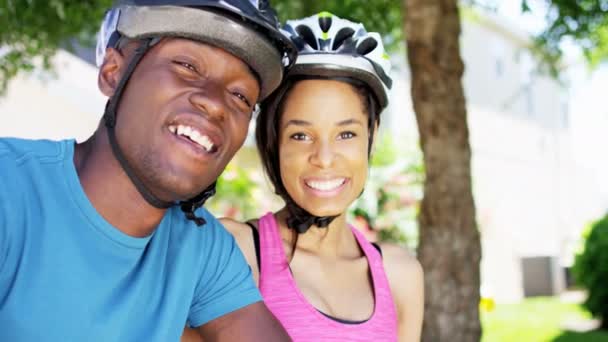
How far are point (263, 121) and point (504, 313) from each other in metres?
13.1

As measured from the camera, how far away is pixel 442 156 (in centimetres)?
493

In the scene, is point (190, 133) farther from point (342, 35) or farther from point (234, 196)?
point (234, 196)

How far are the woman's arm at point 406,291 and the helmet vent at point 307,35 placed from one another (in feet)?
3.08

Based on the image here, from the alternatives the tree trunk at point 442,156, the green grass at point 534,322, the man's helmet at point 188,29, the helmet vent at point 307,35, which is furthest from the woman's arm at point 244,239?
the green grass at point 534,322

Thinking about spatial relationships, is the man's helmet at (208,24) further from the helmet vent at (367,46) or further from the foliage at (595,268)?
the foliage at (595,268)

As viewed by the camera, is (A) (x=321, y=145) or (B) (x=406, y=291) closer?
(A) (x=321, y=145)

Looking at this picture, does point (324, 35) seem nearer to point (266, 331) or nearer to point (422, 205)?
point (266, 331)

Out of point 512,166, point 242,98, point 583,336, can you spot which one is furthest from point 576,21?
point 512,166

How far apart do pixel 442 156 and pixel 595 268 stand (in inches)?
347

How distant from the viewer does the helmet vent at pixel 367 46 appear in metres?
3.08

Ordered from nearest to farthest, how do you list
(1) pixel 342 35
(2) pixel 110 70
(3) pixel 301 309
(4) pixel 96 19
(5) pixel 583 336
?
(2) pixel 110 70
(3) pixel 301 309
(1) pixel 342 35
(4) pixel 96 19
(5) pixel 583 336

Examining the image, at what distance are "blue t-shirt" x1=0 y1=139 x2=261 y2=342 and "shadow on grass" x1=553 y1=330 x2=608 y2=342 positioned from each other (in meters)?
9.60

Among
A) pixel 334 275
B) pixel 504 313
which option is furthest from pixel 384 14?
pixel 504 313

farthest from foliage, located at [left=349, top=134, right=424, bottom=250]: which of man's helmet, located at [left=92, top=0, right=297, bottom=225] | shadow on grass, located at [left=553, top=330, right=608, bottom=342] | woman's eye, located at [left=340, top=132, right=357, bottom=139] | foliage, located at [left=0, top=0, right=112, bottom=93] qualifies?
man's helmet, located at [left=92, top=0, right=297, bottom=225]
